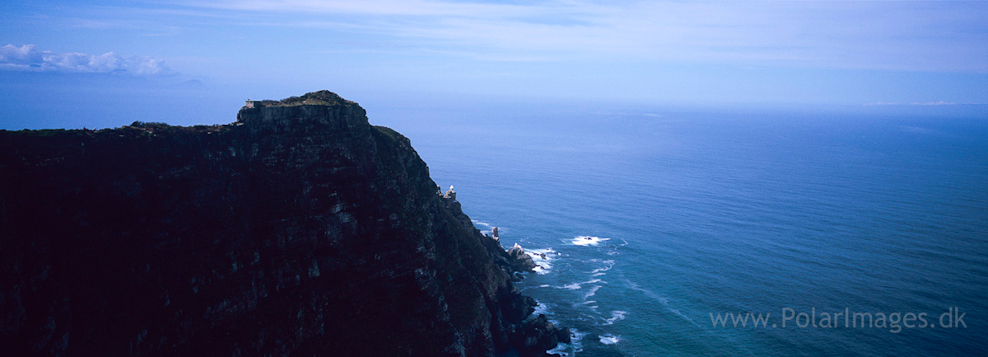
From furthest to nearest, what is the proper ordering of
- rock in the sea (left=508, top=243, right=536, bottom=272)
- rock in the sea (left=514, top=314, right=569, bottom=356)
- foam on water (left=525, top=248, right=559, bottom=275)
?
1. foam on water (left=525, top=248, right=559, bottom=275)
2. rock in the sea (left=508, top=243, right=536, bottom=272)
3. rock in the sea (left=514, top=314, right=569, bottom=356)

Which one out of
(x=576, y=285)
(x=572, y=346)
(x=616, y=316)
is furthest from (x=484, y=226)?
(x=572, y=346)

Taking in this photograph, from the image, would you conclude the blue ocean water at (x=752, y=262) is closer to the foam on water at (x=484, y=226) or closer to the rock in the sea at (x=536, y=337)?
the foam on water at (x=484, y=226)

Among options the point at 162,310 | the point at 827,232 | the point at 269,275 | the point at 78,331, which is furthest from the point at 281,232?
the point at 827,232

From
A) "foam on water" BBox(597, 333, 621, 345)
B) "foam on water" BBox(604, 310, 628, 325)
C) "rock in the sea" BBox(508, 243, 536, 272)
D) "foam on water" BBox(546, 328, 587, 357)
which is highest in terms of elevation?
"rock in the sea" BBox(508, 243, 536, 272)

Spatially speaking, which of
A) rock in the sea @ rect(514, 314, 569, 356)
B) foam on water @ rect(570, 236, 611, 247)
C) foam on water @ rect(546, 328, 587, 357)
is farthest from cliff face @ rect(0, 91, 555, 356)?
foam on water @ rect(570, 236, 611, 247)

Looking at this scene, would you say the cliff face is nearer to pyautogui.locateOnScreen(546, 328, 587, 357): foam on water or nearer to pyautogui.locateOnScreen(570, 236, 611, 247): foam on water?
pyautogui.locateOnScreen(546, 328, 587, 357): foam on water

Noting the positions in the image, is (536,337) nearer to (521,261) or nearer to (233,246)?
(521,261)

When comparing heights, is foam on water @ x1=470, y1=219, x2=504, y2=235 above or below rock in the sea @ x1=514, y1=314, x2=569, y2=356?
above

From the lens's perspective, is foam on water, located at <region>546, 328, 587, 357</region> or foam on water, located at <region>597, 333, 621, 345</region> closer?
foam on water, located at <region>546, 328, 587, 357</region>

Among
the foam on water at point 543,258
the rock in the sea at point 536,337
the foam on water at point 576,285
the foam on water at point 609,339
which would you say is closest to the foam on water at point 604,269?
the foam on water at point 576,285
